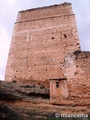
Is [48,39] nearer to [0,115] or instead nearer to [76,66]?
[76,66]

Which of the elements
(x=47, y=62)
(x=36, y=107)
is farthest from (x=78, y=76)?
(x=47, y=62)

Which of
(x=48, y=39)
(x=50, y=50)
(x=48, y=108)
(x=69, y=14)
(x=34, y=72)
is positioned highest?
(x=69, y=14)

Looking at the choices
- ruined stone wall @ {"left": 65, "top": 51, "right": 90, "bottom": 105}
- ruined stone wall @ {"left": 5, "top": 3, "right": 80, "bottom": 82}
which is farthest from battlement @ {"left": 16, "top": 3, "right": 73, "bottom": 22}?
ruined stone wall @ {"left": 65, "top": 51, "right": 90, "bottom": 105}

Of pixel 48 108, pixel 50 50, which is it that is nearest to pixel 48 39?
pixel 50 50

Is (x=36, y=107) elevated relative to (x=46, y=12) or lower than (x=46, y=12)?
lower

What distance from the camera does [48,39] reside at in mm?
17188

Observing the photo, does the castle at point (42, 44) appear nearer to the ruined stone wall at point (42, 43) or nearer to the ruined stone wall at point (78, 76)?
the ruined stone wall at point (42, 43)

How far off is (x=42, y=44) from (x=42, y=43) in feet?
0.33

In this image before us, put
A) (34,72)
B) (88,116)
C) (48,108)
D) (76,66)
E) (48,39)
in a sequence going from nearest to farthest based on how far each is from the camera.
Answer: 1. (88,116)
2. (48,108)
3. (76,66)
4. (34,72)
5. (48,39)

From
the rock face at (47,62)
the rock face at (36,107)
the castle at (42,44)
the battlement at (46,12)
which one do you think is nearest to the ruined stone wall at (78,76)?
the rock face at (47,62)

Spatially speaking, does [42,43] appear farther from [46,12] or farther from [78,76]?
[78,76]

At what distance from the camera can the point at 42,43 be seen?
17141 millimetres

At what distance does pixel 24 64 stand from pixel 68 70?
660cm

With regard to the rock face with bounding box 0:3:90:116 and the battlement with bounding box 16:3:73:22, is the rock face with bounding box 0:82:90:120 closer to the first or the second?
the rock face with bounding box 0:3:90:116
